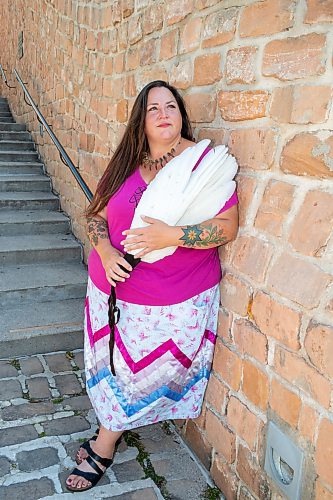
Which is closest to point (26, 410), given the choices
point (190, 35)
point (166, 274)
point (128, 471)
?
point (128, 471)

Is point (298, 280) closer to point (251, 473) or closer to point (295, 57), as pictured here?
point (295, 57)

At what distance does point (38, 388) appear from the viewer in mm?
2678

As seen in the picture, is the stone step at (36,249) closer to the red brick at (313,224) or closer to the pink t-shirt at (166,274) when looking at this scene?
the pink t-shirt at (166,274)

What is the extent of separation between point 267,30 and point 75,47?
2.80 meters

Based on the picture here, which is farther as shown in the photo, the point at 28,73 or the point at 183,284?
the point at 28,73

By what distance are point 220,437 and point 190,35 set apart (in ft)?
5.80

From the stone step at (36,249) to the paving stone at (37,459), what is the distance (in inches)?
78.9

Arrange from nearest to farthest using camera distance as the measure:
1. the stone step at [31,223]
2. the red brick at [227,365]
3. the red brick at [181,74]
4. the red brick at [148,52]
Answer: the red brick at [227,365]
the red brick at [181,74]
the red brick at [148,52]
the stone step at [31,223]

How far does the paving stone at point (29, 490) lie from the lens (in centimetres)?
192

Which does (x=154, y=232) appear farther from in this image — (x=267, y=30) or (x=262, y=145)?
(x=267, y=30)

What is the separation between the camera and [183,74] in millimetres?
2324

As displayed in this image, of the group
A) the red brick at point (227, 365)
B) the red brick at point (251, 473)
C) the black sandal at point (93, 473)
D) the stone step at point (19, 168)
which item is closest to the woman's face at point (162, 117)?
the red brick at point (227, 365)

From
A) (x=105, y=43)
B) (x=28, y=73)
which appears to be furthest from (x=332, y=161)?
(x=28, y=73)

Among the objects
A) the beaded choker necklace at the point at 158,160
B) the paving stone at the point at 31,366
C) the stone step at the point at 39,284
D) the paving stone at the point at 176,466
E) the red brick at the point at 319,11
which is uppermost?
the red brick at the point at 319,11
